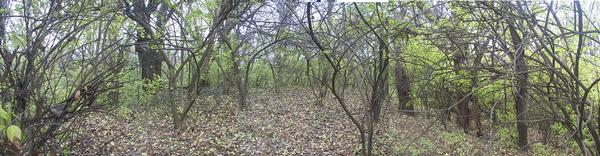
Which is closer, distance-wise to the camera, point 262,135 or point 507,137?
point 507,137

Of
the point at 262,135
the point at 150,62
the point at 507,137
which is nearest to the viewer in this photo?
the point at 507,137

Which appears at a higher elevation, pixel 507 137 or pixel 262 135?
pixel 262 135

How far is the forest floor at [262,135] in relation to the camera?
684 centimetres

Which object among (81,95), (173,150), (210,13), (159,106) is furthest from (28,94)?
(159,106)

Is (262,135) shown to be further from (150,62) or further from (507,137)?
(507,137)

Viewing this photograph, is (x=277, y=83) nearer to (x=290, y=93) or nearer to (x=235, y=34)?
(x=290, y=93)

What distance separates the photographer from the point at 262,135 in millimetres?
8117

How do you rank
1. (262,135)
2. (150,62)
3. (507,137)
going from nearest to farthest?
(507,137)
(262,135)
(150,62)

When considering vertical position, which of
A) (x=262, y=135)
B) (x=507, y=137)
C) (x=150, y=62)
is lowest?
(x=507, y=137)

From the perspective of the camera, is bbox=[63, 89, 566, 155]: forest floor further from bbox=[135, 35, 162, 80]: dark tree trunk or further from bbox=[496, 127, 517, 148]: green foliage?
bbox=[135, 35, 162, 80]: dark tree trunk

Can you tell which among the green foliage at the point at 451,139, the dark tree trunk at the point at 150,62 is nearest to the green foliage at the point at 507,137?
the green foliage at the point at 451,139

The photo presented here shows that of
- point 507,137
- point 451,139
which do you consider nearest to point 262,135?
point 451,139

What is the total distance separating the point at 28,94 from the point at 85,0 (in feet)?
2.98

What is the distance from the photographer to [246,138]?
25.8 feet
